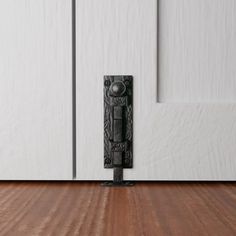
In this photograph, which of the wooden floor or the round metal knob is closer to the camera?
the wooden floor

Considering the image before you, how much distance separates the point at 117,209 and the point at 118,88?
A: 310 mm

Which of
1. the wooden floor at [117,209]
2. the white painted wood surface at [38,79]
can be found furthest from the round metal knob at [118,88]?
the wooden floor at [117,209]

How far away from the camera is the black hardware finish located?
3.10ft

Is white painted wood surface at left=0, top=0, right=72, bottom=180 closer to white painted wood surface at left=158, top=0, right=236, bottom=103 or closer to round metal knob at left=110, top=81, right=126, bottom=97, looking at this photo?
round metal knob at left=110, top=81, right=126, bottom=97

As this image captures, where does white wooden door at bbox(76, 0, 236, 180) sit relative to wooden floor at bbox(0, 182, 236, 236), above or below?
above

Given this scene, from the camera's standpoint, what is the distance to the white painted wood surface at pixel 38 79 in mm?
948

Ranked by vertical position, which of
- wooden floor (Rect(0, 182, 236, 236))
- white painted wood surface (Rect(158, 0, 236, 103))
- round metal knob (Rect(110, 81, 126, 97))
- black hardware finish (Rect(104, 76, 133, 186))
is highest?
white painted wood surface (Rect(158, 0, 236, 103))

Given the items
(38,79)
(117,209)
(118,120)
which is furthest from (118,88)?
(117,209)

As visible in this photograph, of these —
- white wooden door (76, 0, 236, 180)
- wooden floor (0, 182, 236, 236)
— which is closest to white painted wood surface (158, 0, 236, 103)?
white wooden door (76, 0, 236, 180)

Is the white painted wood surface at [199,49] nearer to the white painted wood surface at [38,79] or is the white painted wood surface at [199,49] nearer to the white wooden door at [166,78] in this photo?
the white wooden door at [166,78]

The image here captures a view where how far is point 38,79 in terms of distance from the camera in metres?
0.95

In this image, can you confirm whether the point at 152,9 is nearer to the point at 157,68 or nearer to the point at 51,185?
the point at 157,68

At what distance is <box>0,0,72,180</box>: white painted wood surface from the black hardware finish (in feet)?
0.29

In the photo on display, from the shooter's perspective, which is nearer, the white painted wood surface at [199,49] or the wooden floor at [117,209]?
the wooden floor at [117,209]
